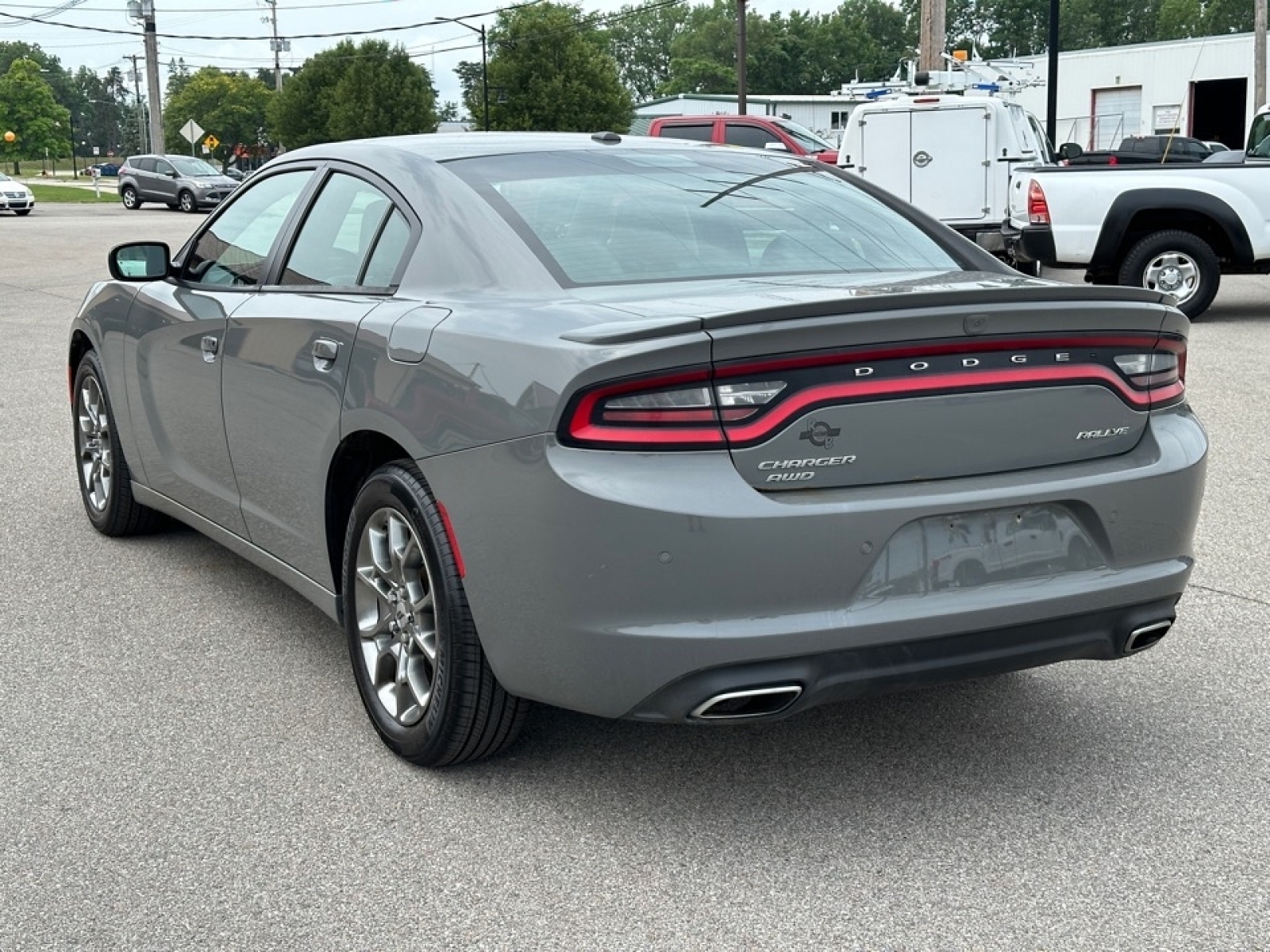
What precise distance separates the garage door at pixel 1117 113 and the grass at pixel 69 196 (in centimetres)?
3367

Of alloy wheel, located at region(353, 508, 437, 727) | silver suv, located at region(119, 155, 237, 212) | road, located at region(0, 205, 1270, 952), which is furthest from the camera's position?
silver suv, located at region(119, 155, 237, 212)

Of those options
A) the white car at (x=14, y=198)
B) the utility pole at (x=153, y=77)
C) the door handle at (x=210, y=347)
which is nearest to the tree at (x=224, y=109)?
the utility pole at (x=153, y=77)

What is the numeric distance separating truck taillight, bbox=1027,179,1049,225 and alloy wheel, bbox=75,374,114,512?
910cm

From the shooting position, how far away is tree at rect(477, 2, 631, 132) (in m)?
65.8

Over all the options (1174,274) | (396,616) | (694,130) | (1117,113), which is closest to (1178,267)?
(1174,274)

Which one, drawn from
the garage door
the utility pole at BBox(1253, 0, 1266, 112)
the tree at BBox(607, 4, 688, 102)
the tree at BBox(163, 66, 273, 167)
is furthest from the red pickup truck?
the tree at BBox(607, 4, 688, 102)

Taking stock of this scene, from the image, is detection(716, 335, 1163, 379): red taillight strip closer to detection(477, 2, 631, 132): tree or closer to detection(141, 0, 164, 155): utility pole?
detection(141, 0, 164, 155): utility pole

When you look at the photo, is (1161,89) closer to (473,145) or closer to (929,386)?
(473,145)

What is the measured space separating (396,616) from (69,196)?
5931cm

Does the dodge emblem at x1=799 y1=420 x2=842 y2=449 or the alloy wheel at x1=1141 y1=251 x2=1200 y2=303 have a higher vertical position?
the dodge emblem at x1=799 y1=420 x2=842 y2=449

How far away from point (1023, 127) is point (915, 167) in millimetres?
1529

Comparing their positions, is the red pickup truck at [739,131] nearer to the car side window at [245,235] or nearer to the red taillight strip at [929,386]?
the car side window at [245,235]

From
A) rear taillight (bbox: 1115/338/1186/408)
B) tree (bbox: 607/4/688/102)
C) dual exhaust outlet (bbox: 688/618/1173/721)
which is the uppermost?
tree (bbox: 607/4/688/102)

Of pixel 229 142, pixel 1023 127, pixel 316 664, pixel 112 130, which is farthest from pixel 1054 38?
pixel 112 130
